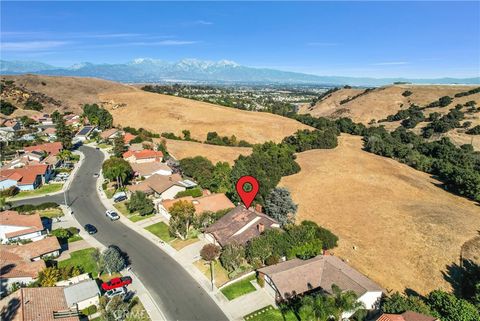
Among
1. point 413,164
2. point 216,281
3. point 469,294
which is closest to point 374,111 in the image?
point 413,164

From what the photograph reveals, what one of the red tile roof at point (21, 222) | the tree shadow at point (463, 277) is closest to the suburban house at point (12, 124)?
the red tile roof at point (21, 222)

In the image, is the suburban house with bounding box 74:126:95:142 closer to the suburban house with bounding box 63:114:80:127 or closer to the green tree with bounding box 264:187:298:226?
the suburban house with bounding box 63:114:80:127

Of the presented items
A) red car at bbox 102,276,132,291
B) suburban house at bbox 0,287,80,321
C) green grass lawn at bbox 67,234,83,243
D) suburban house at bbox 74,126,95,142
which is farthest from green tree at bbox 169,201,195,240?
suburban house at bbox 74,126,95,142

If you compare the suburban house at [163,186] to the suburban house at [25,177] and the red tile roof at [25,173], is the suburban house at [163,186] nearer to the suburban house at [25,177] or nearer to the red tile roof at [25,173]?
the suburban house at [25,177]

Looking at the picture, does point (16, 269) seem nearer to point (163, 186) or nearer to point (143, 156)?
point (163, 186)

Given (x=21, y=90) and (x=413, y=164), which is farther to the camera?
(x=21, y=90)

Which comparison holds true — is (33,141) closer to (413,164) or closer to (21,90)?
(21,90)

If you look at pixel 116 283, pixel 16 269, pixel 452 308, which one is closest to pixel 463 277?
pixel 452 308
